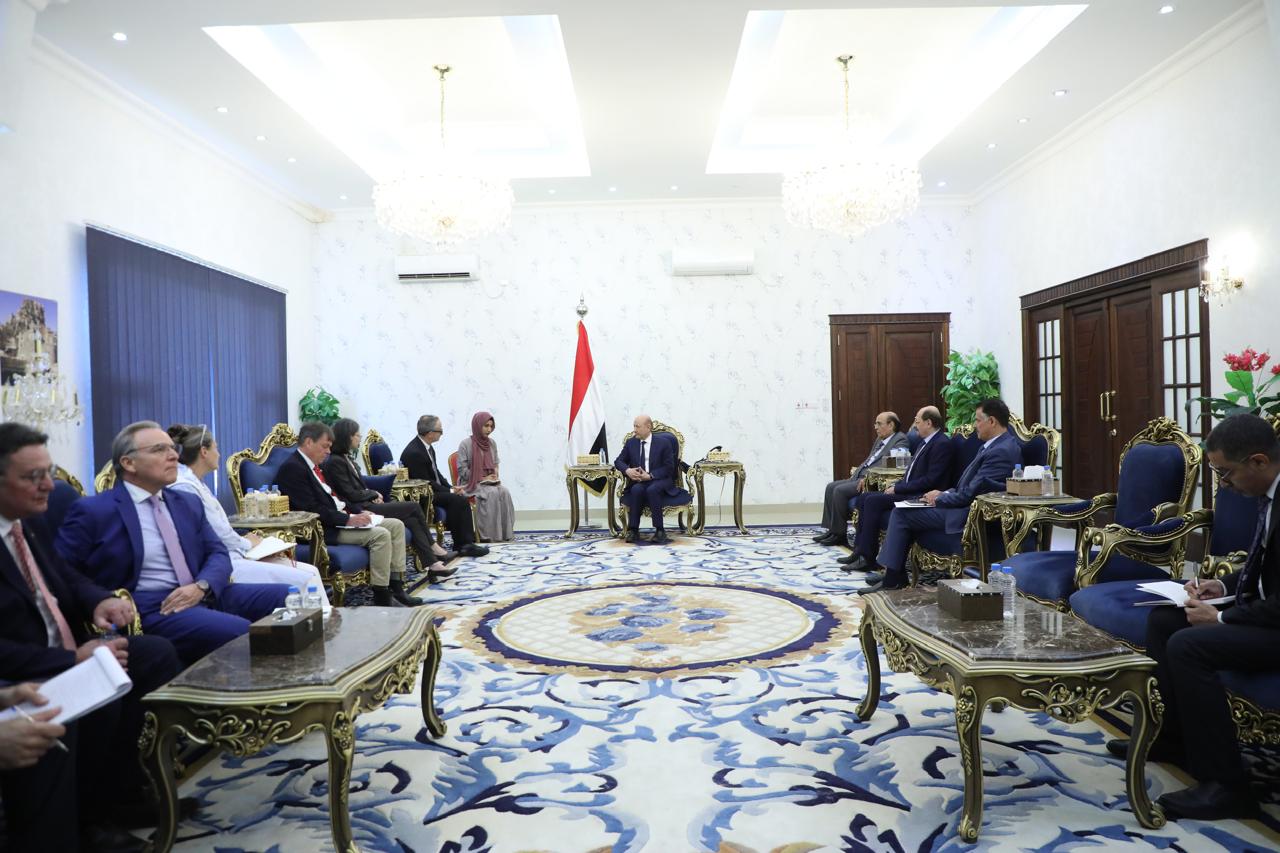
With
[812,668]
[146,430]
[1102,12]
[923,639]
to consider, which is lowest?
[812,668]

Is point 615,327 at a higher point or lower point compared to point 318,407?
higher

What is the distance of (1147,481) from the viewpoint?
14.1 ft

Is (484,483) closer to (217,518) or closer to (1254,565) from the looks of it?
(217,518)

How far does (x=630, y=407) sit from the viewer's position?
1066 centimetres

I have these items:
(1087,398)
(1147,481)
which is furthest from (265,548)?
(1087,398)

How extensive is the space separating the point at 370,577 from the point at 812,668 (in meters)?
3.12

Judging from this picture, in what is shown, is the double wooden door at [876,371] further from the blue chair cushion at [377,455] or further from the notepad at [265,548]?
the notepad at [265,548]

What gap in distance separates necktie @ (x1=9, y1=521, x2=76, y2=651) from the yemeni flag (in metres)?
7.28

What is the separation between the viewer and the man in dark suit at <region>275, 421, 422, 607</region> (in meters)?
5.44

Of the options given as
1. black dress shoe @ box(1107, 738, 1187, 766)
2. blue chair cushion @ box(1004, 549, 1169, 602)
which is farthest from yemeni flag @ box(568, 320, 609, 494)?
black dress shoe @ box(1107, 738, 1187, 766)

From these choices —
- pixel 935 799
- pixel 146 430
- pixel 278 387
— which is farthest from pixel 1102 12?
pixel 278 387

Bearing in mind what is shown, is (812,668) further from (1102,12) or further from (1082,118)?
(1082,118)

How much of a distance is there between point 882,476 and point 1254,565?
463cm

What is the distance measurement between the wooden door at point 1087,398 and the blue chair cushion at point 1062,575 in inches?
173
